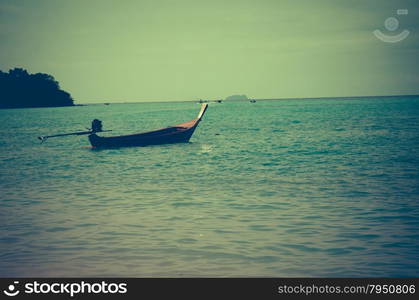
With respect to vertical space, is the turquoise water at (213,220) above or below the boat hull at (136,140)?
below

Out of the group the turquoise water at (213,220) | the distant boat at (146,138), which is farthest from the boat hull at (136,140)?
the turquoise water at (213,220)

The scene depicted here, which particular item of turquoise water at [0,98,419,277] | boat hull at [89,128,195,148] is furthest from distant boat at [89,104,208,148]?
turquoise water at [0,98,419,277]

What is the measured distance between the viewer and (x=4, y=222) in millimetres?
12812

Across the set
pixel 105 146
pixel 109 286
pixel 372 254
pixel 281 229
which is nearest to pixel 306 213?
pixel 281 229

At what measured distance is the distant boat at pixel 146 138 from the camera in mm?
34688

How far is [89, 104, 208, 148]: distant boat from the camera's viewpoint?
1366 inches

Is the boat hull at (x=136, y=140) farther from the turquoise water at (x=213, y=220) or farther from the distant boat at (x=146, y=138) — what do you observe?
the turquoise water at (x=213, y=220)

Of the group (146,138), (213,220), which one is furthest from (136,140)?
(213,220)

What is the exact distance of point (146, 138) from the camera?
3556 cm

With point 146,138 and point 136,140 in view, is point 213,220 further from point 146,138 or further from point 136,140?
point 146,138

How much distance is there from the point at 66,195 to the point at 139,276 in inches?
375

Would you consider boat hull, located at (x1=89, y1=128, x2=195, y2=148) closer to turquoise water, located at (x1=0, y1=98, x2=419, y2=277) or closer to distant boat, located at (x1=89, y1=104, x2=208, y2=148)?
distant boat, located at (x1=89, y1=104, x2=208, y2=148)

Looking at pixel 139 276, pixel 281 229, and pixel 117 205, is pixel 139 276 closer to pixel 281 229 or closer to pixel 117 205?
pixel 281 229

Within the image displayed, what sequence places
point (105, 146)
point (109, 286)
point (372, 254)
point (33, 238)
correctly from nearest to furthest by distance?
point (109, 286), point (372, 254), point (33, 238), point (105, 146)
